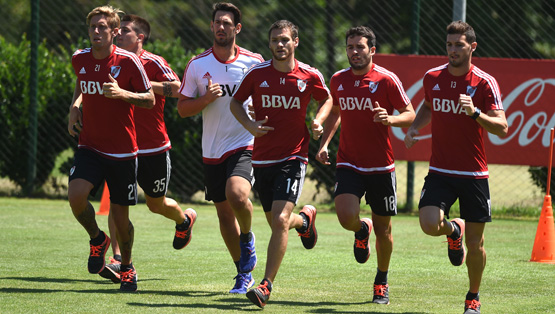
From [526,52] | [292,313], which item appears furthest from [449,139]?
[526,52]

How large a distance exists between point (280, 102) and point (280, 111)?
0.07 meters

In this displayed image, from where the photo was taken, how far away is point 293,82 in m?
7.17

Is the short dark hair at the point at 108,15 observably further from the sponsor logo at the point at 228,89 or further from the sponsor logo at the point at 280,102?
the sponsor logo at the point at 280,102

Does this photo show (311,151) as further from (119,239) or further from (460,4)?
(119,239)

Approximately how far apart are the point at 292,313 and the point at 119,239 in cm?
190

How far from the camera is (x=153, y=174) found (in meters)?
8.34

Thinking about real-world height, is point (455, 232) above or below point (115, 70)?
below

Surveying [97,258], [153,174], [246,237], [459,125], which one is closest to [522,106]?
[459,125]

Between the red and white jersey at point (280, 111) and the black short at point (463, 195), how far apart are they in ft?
3.53

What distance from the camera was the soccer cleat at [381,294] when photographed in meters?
7.07

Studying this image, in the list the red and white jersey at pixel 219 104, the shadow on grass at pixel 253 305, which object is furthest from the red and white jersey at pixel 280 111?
the shadow on grass at pixel 253 305

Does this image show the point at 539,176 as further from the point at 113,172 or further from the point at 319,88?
the point at 113,172

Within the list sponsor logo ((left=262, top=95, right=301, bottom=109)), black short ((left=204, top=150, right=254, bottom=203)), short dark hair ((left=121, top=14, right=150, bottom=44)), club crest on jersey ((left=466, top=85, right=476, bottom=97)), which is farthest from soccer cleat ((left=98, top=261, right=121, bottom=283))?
club crest on jersey ((left=466, top=85, right=476, bottom=97))

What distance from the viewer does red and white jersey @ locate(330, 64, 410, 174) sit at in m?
7.32
